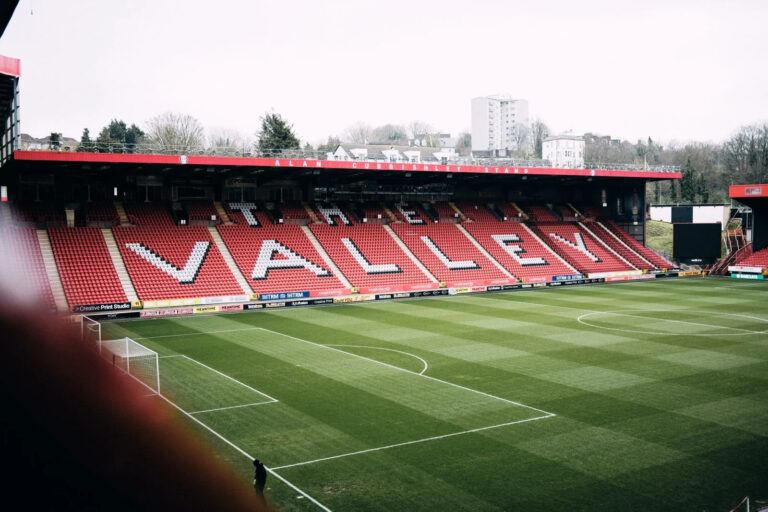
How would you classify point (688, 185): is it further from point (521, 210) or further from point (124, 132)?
point (124, 132)

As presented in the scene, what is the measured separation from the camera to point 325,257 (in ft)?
141

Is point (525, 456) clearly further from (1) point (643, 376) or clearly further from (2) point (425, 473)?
(1) point (643, 376)

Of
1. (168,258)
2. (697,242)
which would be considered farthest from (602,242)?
(168,258)

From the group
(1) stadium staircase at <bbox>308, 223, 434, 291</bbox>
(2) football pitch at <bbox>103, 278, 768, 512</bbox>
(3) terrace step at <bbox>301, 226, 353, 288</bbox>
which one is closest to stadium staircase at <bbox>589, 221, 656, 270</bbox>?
(1) stadium staircase at <bbox>308, 223, 434, 291</bbox>

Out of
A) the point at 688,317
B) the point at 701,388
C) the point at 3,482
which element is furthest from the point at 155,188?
the point at 3,482

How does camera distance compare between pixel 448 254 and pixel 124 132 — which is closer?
pixel 448 254

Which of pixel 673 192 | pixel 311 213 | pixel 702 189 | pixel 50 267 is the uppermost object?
pixel 702 189

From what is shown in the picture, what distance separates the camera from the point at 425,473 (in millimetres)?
12773

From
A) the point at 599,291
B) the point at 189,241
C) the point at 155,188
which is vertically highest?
the point at 155,188

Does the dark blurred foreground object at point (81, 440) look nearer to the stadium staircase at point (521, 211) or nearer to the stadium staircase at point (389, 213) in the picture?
the stadium staircase at point (389, 213)

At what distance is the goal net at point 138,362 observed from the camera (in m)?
18.7

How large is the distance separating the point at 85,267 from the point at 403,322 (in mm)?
17795

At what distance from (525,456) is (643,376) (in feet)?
27.2

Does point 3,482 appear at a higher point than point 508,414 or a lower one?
higher
